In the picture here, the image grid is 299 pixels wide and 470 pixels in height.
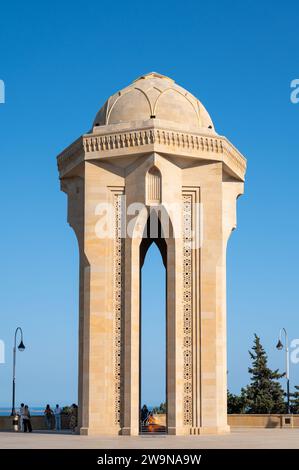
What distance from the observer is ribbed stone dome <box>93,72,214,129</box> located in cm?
3278

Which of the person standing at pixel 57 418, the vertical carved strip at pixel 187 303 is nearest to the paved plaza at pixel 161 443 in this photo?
the vertical carved strip at pixel 187 303

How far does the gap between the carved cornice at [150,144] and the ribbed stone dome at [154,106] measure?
0.81 metres

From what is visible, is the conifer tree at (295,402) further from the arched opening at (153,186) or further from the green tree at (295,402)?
the arched opening at (153,186)

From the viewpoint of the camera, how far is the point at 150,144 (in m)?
31.2

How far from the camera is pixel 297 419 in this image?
39938 mm

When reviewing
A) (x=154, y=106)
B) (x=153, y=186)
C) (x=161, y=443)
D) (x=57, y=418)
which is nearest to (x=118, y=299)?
(x=153, y=186)

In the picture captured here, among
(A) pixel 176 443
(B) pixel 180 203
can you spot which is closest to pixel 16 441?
(A) pixel 176 443

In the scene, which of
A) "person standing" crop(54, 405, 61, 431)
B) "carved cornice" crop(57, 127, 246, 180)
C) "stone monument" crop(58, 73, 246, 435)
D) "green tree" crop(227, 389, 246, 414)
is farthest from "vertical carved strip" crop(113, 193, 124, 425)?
"green tree" crop(227, 389, 246, 414)

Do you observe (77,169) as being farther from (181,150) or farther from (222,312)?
(222,312)

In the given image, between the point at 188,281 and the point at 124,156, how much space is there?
16.9ft

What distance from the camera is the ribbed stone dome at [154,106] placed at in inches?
1291

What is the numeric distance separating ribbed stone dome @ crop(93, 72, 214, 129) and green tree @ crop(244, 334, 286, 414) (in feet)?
106

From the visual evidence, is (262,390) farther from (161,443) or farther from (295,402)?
(161,443)

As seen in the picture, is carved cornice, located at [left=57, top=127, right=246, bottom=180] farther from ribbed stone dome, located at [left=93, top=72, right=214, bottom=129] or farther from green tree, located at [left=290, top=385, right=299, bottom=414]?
green tree, located at [left=290, top=385, right=299, bottom=414]
